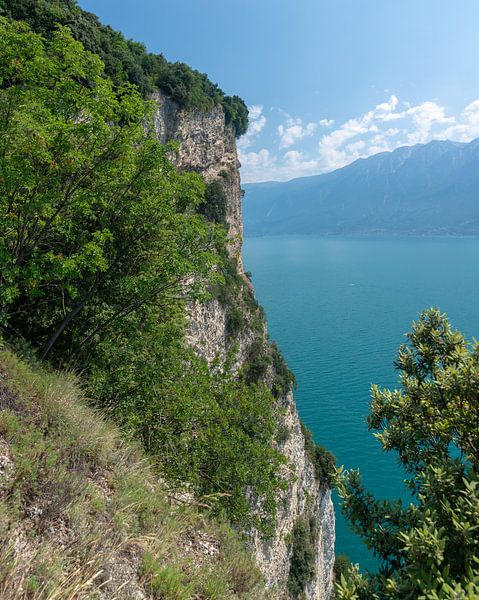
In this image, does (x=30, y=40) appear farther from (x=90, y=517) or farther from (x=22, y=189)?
(x=90, y=517)

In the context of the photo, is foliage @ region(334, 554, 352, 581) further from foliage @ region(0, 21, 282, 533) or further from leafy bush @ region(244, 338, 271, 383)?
foliage @ region(0, 21, 282, 533)

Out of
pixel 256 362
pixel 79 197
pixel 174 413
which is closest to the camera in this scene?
pixel 79 197

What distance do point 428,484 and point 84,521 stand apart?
17.2ft

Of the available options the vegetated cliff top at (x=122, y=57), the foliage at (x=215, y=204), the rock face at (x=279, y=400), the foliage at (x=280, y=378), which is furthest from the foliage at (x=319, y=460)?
the vegetated cliff top at (x=122, y=57)

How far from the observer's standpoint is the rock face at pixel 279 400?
24.3 meters

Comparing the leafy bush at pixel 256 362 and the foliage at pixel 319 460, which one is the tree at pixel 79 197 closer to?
the leafy bush at pixel 256 362

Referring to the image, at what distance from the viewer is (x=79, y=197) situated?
29.6ft

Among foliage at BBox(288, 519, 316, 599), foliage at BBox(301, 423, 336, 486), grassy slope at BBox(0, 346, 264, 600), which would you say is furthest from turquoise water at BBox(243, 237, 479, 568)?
grassy slope at BBox(0, 346, 264, 600)

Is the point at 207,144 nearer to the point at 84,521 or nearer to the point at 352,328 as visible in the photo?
the point at 84,521

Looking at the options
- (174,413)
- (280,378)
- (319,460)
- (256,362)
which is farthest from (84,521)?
(319,460)

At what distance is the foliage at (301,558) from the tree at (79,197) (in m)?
25.4

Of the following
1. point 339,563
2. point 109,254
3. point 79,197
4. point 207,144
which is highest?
point 207,144

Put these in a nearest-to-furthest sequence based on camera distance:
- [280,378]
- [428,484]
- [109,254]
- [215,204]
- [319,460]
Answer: [428,484] < [109,254] < [280,378] < [319,460] < [215,204]

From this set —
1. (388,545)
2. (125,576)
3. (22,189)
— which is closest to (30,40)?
(22,189)
